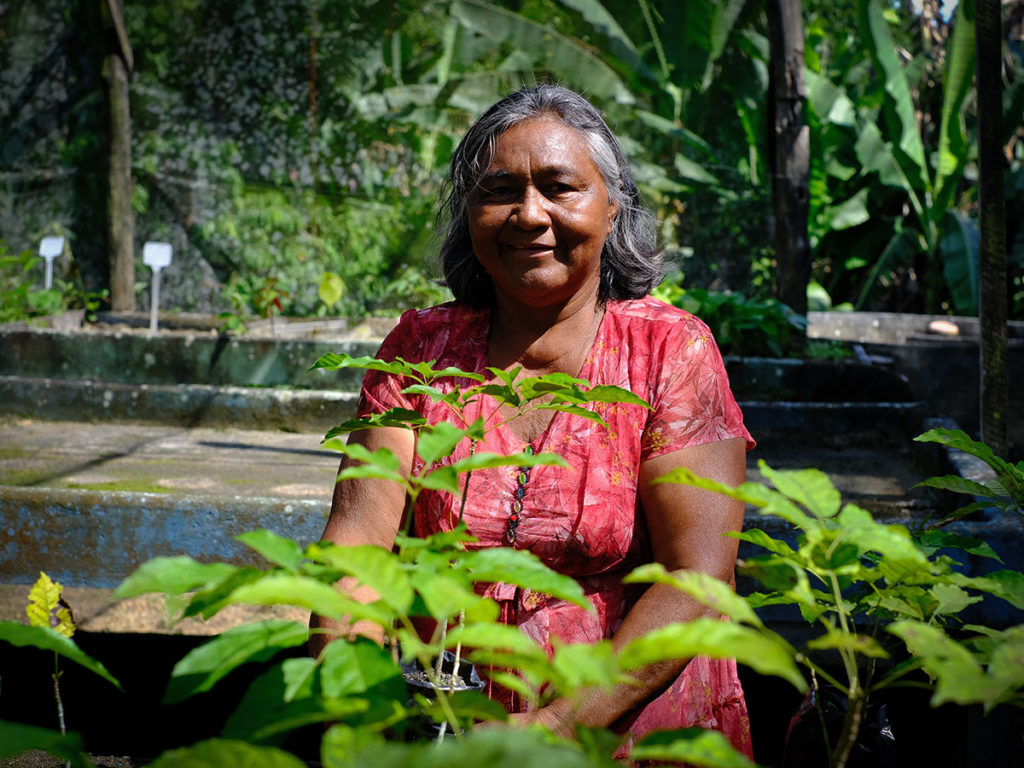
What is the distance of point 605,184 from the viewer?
5.41 feet

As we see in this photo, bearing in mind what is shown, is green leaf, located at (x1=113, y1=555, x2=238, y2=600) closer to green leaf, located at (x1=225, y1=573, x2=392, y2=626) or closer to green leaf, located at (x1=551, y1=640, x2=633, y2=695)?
green leaf, located at (x1=225, y1=573, x2=392, y2=626)

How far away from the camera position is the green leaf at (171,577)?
1.90 feet

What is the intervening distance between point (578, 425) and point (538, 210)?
37 centimetres

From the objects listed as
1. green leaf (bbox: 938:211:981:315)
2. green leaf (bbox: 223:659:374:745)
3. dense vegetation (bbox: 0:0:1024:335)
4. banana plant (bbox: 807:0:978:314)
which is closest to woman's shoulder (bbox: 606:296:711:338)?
green leaf (bbox: 223:659:374:745)

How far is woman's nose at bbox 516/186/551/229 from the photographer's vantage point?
156cm

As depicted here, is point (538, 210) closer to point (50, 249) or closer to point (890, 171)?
point (50, 249)

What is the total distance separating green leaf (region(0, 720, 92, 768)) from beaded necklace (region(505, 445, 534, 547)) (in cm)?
99

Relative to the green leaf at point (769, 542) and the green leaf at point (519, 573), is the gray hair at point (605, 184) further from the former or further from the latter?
the green leaf at point (519, 573)

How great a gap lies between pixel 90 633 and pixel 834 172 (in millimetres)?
8981

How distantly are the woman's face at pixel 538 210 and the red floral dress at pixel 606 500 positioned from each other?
199mm

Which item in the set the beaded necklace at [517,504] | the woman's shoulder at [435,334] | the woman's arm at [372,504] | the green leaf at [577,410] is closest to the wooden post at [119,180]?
the woman's shoulder at [435,334]

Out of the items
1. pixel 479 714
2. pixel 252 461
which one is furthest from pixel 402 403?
pixel 252 461

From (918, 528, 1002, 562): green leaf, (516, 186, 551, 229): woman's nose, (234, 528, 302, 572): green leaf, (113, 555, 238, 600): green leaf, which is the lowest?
(918, 528, 1002, 562): green leaf

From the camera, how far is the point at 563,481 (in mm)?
1512
